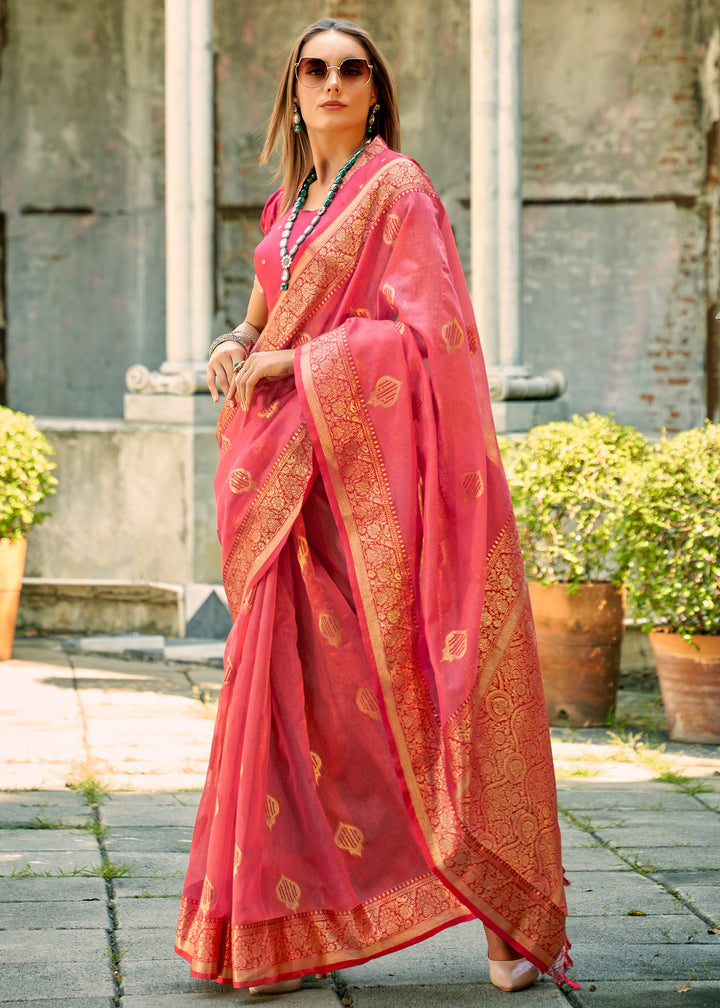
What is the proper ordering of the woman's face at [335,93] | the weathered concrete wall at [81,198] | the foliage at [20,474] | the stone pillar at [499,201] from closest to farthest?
the woman's face at [335,93] < the foliage at [20,474] < the stone pillar at [499,201] < the weathered concrete wall at [81,198]

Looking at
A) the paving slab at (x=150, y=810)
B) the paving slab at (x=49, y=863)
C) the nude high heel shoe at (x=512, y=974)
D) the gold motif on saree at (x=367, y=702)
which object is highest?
the gold motif on saree at (x=367, y=702)

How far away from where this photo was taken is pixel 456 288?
2844 millimetres

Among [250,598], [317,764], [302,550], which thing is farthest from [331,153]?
[317,764]

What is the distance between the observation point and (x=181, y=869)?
11.7 ft

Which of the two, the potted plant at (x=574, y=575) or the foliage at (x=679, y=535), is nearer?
the foliage at (x=679, y=535)

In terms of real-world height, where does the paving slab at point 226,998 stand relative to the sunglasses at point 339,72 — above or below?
below

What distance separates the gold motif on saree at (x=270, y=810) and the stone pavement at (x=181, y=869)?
1.16ft

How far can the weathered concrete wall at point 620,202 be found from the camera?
8.72 m

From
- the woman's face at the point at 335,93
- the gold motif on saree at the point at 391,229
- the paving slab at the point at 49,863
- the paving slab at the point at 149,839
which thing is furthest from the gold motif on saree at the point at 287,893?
the woman's face at the point at 335,93

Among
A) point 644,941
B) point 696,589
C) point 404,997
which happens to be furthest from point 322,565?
point 696,589

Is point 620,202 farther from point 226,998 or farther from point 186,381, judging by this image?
point 226,998

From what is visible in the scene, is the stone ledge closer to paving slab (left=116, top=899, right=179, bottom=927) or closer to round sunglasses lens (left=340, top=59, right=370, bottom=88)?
paving slab (left=116, top=899, right=179, bottom=927)

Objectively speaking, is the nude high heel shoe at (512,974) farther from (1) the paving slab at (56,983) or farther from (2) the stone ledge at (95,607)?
(2) the stone ledge at (95,607)

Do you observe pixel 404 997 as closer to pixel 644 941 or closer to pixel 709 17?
pixel 644 941
